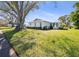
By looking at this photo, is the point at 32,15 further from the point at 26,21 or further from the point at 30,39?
the point at 30,39

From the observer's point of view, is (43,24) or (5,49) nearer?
(5,49)

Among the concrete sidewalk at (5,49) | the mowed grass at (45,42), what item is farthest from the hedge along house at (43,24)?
the concrete sidewalk at (5,49)

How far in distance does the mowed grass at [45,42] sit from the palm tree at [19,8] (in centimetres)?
17

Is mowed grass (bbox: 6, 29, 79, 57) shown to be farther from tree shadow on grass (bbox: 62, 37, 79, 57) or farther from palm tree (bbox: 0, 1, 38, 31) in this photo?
palm tree (bbox: 0, 1, 38, 31)

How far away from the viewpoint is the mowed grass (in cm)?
255

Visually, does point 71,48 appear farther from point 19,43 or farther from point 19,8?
point 19,8

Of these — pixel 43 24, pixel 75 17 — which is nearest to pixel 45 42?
pixel 43 24

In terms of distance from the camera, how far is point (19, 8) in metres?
2.68

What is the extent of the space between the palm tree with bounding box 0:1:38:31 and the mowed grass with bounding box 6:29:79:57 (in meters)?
0.17

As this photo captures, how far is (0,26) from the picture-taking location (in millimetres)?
2686

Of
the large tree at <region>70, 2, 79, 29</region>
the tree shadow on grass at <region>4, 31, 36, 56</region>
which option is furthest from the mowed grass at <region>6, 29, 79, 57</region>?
the large tree at <region>70, 2, 79, 29</region>

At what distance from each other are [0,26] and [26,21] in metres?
0.37

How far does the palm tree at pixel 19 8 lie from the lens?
2670mm

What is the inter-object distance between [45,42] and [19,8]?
1.93ft
